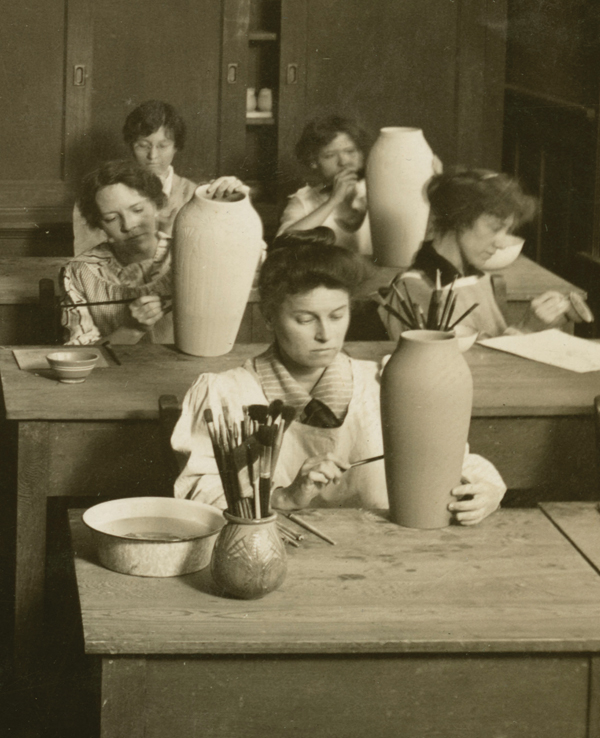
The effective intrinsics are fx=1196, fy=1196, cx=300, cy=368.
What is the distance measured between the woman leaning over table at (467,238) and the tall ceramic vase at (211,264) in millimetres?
583

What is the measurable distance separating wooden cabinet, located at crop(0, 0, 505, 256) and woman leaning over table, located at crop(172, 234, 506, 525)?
3390 mm

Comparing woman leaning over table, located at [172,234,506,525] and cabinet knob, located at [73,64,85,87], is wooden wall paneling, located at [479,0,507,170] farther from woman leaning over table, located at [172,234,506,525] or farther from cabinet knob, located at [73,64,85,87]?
woman leaning over table, located at [172,234,506,525]

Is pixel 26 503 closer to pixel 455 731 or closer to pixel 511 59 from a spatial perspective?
pixel 455 731

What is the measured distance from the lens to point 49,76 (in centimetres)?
535

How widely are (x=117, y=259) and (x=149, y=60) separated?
221cm

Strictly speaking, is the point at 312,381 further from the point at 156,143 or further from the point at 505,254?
the point at 156,143

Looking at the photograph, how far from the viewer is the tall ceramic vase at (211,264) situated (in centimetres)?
279

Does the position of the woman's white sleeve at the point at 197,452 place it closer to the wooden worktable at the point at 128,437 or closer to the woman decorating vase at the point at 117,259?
the wooden worktable at the point at 128,437

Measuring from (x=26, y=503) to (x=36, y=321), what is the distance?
1.14m

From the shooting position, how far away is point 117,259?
3520 mm

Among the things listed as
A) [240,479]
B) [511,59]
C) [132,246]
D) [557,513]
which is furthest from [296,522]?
[511,59]

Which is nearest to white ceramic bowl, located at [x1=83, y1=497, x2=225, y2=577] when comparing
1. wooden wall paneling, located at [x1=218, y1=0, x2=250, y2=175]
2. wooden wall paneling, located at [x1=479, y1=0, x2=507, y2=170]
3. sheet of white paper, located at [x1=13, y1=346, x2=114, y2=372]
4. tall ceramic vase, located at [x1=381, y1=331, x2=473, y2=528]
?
tall ceramic vase, located at [x1=381, y1=331, x2=473, y2=528]

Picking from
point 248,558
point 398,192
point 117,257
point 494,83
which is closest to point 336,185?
point 398,192

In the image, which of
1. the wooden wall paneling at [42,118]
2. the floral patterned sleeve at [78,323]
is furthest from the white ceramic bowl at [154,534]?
the wooden wall paneling at [42,118]
